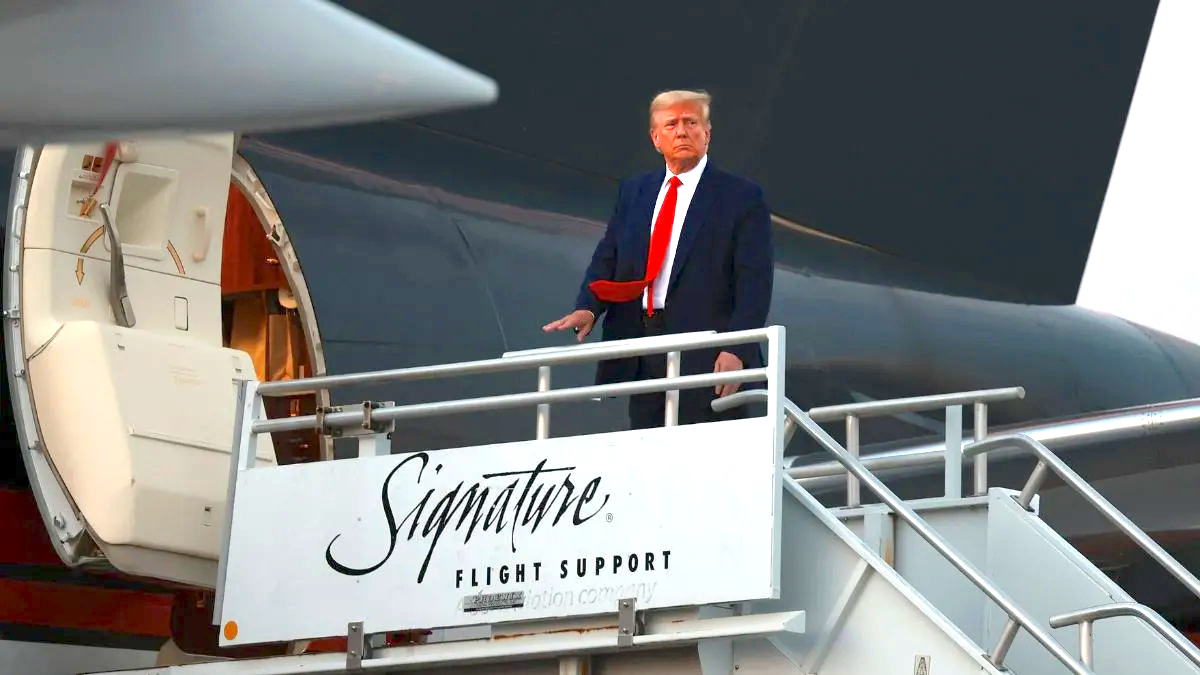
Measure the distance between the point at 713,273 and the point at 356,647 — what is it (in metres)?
1.82

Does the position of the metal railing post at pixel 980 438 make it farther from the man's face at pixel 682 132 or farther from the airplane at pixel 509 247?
the airplane at pixel 509 247

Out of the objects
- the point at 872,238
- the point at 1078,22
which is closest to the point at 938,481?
the point at 872,238

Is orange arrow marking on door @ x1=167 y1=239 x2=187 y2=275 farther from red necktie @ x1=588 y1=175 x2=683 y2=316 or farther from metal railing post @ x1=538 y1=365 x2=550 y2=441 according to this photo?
metal railing post @ x1=538 y1=365 x2=550 y2=441

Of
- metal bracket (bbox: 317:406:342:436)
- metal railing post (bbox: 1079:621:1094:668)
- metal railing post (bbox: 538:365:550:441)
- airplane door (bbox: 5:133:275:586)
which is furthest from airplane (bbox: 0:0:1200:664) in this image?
metal railing post (bbox: 1079:621:1094:668)

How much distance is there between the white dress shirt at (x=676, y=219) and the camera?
7.71 meters

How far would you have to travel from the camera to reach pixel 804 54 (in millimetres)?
12922

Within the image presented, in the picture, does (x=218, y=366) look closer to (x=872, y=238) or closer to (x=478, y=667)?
(x=478, y=667)

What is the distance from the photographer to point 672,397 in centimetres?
698

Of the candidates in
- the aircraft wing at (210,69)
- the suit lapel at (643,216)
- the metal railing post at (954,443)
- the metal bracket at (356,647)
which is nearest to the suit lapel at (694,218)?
the suit lapel at (643,216)

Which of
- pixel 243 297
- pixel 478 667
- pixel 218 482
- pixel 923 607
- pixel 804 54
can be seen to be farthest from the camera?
pixel 804 54

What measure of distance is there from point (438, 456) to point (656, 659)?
3.44ft

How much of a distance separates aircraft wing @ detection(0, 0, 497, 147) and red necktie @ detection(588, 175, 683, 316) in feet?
12.1

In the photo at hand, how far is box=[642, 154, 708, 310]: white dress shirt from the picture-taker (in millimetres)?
7715

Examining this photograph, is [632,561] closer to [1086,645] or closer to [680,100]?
[1086,645]
